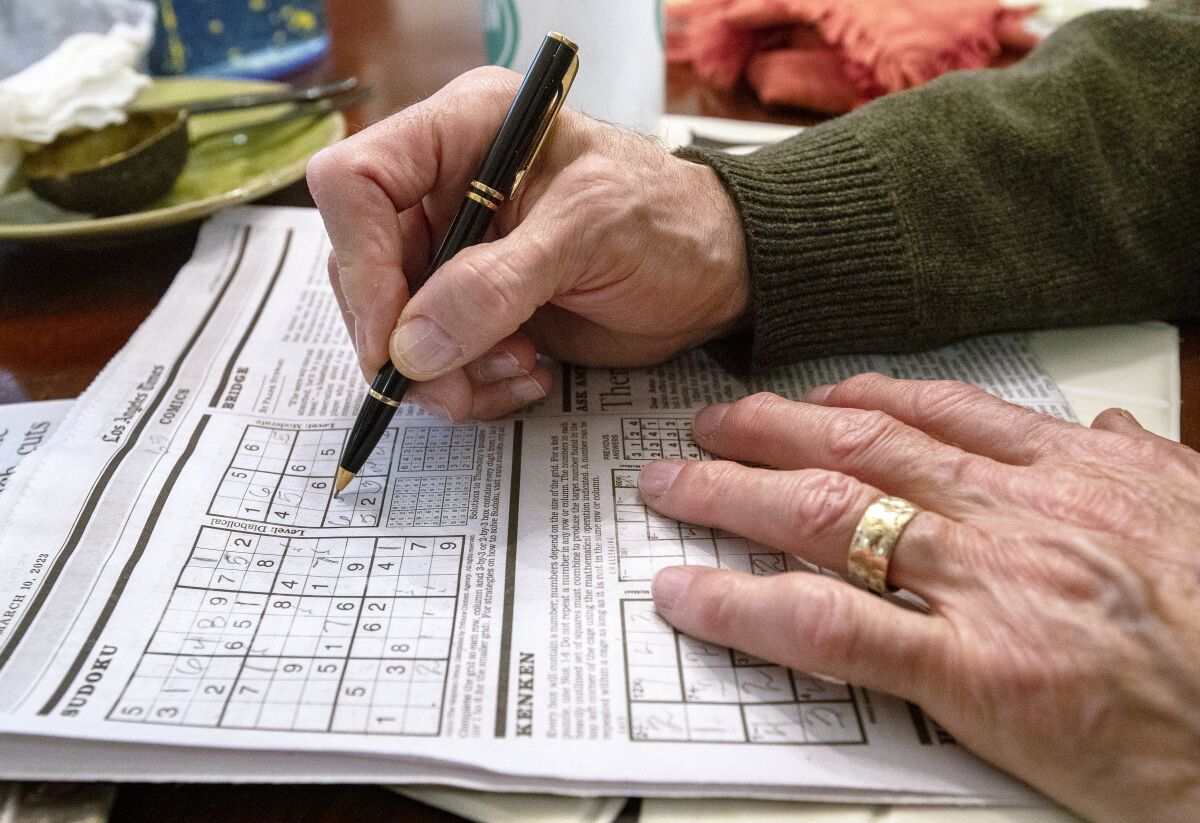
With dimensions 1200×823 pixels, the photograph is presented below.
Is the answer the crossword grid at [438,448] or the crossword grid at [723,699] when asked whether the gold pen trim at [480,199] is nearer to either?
the crossword grid at [438,448]

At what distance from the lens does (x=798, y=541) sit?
491 millimetres

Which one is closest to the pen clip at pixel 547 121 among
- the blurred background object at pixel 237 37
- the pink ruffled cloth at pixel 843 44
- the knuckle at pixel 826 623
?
the knuckle at pixel 826 623

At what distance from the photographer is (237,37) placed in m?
1.13

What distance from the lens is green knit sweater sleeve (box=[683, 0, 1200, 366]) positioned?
0.67 metres

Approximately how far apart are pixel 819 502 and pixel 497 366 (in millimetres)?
249

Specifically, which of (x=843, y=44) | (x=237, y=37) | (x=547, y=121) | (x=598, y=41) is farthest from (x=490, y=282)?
(x=237, y=37)

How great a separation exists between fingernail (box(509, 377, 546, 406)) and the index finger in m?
0.10

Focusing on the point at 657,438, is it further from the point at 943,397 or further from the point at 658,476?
the point at 943,397

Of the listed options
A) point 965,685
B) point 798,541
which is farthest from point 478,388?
point 965,685

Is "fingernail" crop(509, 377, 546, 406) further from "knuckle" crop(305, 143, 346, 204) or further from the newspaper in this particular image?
"knuckle" crop(305, 143, 346, 204)

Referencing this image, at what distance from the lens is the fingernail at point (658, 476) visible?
1.80ft

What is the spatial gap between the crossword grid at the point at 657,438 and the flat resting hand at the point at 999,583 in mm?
39

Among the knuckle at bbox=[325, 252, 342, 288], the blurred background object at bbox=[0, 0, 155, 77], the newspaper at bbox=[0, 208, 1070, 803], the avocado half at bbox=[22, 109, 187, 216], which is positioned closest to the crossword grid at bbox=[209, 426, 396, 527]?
the newspaper at bbox=[0, 208, 1070, 803]

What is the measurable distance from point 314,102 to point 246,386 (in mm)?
493
